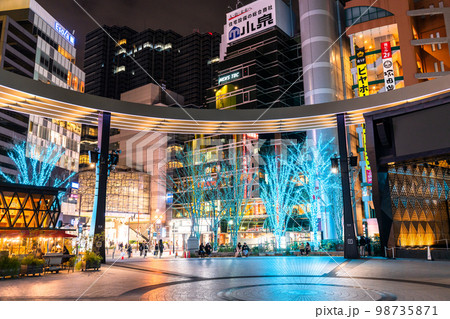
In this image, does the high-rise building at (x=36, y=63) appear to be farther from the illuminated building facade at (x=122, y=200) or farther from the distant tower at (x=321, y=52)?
the distant tower at (x=321, y=52)

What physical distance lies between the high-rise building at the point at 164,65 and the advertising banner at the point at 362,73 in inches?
4137

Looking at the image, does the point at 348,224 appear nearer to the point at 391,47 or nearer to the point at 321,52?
the point at 391,47

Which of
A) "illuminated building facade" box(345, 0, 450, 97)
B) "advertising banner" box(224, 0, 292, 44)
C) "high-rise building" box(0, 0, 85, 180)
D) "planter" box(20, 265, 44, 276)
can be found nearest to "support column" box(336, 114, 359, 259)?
"planter" box(20, 265, 44, 276)

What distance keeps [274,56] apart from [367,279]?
72.7m

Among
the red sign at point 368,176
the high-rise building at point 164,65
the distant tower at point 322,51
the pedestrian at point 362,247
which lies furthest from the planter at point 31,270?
the high-rise building at point 164,65

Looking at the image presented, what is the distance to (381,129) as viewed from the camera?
23953mm

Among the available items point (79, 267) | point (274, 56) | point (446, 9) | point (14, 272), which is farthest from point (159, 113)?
point (274, 56)

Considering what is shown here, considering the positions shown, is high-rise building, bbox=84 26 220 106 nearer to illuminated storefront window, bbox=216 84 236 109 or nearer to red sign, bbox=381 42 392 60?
illuminated storefront window, bbox=216 84 236 109

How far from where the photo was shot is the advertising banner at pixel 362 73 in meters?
59.7

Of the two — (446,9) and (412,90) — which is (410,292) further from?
(446,9)

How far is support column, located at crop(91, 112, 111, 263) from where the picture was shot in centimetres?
2224

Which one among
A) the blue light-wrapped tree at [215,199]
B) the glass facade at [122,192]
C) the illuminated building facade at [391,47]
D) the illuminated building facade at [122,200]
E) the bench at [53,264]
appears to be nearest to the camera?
the bench at [53,264]

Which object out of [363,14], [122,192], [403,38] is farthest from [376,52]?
[122,192]

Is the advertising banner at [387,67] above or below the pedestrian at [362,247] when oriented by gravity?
above
